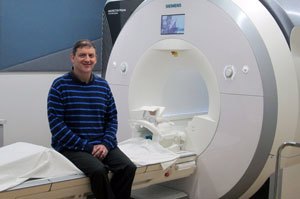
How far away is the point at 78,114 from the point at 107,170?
0.32m

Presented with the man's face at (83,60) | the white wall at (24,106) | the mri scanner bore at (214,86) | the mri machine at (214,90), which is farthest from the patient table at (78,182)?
the white wall at (24,106)

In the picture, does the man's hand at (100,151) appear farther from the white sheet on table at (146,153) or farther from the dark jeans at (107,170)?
the white sheet on table at (146,153)

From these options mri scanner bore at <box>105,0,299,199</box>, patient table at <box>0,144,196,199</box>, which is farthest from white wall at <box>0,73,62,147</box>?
patient table at <box>0,144,196,199</box>

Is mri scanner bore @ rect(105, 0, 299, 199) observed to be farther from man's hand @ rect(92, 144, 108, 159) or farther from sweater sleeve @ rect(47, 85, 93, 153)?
sweater sleeve @ rect(47, 85, 93, 153)

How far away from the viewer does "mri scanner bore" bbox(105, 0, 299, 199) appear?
2.25 meters

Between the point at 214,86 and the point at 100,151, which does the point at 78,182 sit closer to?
the point at 100,151

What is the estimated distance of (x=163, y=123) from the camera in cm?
272

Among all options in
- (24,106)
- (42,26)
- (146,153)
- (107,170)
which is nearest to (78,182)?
(107,170)

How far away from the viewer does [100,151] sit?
2.22 meters

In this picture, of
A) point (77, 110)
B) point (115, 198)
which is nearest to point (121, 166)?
point (115, 198)

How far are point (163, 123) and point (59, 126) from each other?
0.76 meters

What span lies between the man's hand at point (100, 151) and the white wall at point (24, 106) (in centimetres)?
116

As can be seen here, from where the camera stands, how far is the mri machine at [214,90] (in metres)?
2.24

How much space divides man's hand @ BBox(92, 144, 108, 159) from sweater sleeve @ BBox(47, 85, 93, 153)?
3cm
